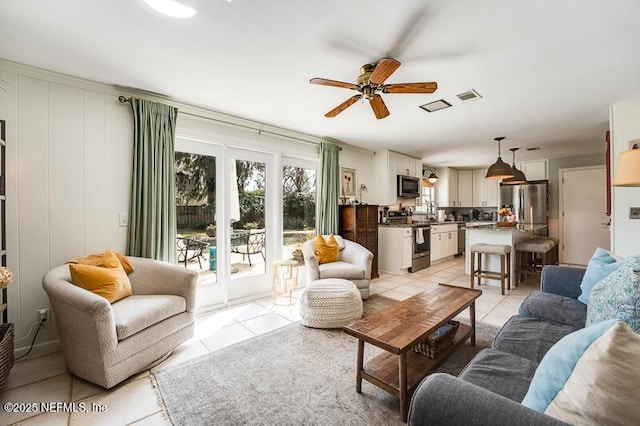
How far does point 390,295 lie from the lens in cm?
394

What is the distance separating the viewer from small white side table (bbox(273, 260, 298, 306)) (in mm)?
3707

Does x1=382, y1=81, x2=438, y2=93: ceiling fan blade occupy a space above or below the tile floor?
above

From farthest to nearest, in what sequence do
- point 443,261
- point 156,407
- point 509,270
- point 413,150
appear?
1. point 443,261
2. point 413,150
3. point 509,270
4. point 156,407

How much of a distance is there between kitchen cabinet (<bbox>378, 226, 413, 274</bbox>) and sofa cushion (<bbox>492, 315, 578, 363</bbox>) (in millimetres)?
3167

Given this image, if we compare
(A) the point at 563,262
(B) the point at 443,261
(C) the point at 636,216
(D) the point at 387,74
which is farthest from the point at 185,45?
(A) the point at 563,262

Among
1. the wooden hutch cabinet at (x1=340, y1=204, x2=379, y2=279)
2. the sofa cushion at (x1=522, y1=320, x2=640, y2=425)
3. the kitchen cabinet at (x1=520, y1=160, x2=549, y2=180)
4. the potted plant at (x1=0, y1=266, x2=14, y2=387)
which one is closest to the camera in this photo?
the sofa cushion at (x1=522, y1=320, x2=640, y2=425)

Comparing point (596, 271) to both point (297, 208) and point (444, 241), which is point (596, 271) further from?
point (444, 241)

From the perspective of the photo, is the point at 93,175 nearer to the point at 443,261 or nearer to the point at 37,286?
the point at 37,286

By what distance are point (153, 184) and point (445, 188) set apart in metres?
6.97

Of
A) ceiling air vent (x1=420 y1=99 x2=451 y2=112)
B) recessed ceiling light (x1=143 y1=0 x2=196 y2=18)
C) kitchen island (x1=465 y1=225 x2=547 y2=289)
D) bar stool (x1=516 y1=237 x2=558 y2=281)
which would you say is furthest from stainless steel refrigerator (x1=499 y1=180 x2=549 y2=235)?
recessed ceiling light (x1=143 y1=0 x2=196 y2=18)

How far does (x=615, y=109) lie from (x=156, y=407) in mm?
5201

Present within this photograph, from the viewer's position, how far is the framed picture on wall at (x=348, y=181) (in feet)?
16.9

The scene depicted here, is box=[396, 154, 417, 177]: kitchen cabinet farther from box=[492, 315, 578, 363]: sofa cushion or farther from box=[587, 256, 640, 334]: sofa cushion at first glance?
box=[587, 256, 640, 334]: sofa cushion

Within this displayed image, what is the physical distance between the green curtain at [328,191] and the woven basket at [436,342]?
8.75 ft
